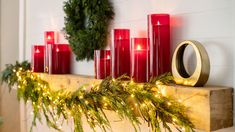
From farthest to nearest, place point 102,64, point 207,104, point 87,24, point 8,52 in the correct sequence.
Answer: point 8,52 < point 87,24 < point 102,64 < point 207,104

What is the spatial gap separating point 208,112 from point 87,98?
544mm

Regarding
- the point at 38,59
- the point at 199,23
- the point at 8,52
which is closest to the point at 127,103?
the point at 199,23

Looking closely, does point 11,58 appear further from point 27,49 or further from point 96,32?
point 96,32

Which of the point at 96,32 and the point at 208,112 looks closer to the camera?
the point at 208,112

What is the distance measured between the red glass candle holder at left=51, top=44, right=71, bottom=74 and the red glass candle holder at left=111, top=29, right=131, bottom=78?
21.7 inches

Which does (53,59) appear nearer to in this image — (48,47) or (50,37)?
(48,47)

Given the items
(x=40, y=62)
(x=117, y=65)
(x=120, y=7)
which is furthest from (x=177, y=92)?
(x=40, y=62)

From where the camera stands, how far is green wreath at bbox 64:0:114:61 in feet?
5.16

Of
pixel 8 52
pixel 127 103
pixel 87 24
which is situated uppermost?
pixel 87 24

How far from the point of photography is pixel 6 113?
111 inches

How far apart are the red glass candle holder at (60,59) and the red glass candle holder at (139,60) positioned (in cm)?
68

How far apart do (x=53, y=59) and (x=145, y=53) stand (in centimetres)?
73

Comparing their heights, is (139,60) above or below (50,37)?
below

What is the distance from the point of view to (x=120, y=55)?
1365mm
